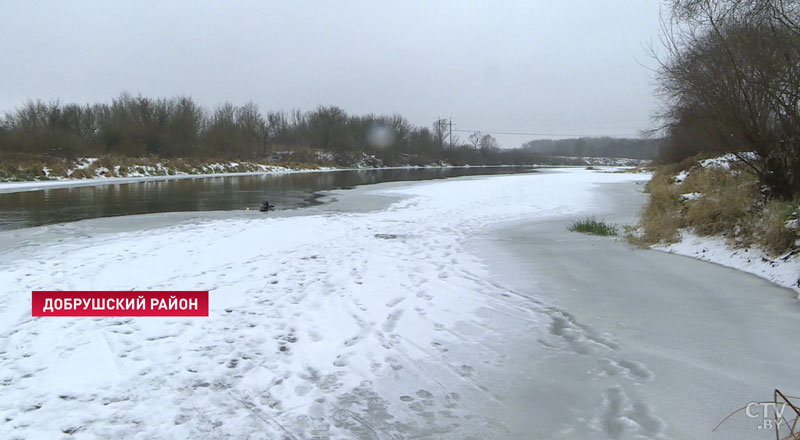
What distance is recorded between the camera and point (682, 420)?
2.68 meters

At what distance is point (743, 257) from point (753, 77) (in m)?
2.77

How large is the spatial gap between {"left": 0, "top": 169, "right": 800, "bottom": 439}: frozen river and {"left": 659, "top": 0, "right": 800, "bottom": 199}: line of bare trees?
2.38 metres

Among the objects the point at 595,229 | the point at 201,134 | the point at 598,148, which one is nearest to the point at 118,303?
the point at 595,229

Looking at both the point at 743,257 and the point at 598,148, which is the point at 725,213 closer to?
the point at 743,257

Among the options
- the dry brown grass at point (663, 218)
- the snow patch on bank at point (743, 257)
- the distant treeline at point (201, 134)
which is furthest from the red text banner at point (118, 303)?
the distant treeline at point (201, 134)

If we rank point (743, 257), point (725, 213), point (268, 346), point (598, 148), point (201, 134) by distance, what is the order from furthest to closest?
point (598, 148) < point (201, 134) < point (725, 213) < point (743, 257) < point (268, 346)

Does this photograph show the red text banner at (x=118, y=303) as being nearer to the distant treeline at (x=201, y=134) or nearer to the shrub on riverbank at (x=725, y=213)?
the shrub on riverbank at (x=725, y=213)

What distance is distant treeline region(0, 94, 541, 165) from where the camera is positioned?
36.9 m

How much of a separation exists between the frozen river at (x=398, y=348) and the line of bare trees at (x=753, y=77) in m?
2.38

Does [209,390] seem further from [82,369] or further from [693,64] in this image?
A: [693,64]

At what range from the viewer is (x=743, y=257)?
21.0ft

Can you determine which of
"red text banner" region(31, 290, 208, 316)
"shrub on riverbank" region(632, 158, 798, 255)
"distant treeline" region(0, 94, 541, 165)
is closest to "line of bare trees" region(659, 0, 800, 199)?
"shrub on riverbank" region(632, 158, 798, 255)

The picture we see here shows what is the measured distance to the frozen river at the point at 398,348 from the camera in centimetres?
272

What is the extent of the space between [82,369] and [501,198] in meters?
15.8
